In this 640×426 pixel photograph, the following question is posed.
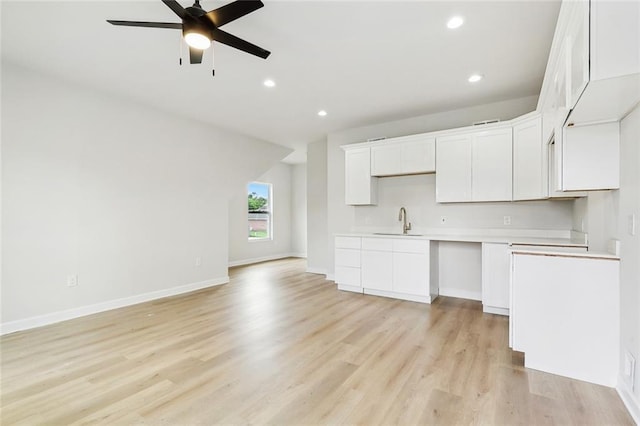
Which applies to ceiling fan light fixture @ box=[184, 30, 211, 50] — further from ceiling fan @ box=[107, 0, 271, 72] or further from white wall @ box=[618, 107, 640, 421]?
white wall @ box=[618, 107, 640, 421]

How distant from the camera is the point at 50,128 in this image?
346 centimetres

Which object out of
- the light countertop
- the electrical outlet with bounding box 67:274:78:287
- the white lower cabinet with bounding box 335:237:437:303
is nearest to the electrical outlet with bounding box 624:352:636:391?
the light countertop

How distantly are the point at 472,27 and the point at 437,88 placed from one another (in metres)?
1.21

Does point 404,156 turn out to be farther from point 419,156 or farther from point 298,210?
point 298,210

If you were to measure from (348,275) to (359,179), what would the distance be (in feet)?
5.27

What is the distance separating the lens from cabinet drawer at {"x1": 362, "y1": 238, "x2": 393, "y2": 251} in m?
4.41

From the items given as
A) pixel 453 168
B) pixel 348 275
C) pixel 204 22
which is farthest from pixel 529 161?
pixel 204 22

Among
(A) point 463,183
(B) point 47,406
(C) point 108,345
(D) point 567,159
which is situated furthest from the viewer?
(A) point 463,183

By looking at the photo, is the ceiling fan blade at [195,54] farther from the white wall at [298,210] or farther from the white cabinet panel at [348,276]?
the white wall at [298,210]

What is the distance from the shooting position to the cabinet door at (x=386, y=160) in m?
4.62

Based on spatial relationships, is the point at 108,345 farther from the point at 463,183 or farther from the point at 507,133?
the point at 507,133

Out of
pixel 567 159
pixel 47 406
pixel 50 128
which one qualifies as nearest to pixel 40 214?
pixel 50 128

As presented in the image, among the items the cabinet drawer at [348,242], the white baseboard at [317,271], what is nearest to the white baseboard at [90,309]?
the white baseboard at [317,271]

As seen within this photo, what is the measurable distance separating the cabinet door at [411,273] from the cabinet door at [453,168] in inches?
36.7
